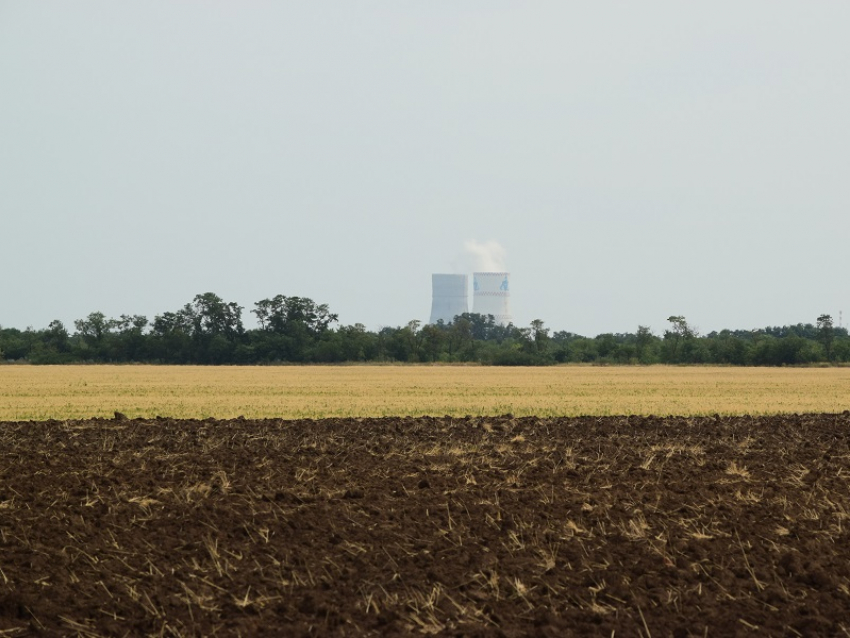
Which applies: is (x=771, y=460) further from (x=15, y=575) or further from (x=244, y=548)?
(x=15, y=575)

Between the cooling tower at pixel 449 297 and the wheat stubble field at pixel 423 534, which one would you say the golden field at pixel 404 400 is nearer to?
the wheat stubble field at pixel 423 534

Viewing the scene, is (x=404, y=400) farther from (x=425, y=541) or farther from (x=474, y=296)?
(x=474, y=296)

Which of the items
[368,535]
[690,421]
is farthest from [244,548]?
[690,421]

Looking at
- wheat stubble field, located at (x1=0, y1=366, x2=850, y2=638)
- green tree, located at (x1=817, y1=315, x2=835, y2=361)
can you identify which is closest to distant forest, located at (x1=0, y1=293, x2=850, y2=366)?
green tree, located at (x1=817, y1=315, x2=835, y2=361)

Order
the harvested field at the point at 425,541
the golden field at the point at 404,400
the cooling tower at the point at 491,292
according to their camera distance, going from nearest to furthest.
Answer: the harvested field at the point at 425,541
the golden field at the point at 404,400
the cooling tower at the point at 491,292

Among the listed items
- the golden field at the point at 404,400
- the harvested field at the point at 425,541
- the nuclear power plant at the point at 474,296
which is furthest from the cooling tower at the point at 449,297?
the harvested field at the point at 425,541

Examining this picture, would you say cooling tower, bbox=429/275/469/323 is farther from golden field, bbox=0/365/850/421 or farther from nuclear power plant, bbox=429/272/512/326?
golden field, bbox=0/365/850/421
